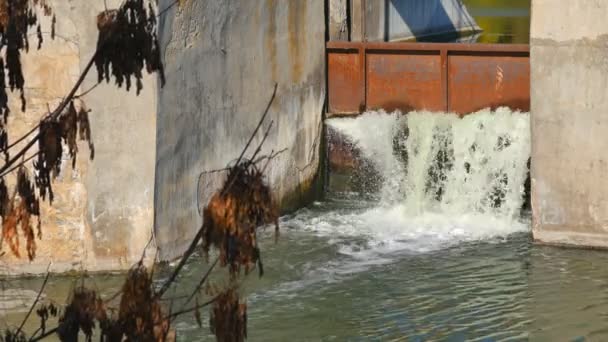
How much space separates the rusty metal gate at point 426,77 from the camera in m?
14.2

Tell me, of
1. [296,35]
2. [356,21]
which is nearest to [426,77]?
[296,35]

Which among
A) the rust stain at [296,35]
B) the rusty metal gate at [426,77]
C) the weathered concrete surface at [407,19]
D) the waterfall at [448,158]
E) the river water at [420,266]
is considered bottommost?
the river water at [420,266]

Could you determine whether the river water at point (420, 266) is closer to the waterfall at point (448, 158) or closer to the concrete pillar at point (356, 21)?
the waterfall at point (448, 158)

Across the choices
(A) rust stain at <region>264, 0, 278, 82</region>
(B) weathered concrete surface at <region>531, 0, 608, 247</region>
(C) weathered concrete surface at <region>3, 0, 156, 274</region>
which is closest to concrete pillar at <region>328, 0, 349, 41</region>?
(A) rust stain at <region>264, 0, 278, 82</region>

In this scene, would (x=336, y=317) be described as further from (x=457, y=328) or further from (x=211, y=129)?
(x=211, y=129)

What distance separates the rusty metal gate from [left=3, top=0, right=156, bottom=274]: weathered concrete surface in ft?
15.6

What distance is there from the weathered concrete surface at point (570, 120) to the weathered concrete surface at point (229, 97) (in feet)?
10.1

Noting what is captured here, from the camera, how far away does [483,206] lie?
13711mm

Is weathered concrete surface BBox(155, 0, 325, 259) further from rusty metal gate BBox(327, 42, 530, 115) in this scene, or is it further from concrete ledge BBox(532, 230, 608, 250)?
concrete ledge BBox(532, 230, 608, 250)

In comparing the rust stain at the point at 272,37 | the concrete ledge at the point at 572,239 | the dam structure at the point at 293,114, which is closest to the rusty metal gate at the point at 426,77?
the dam structure at the point at 293,114

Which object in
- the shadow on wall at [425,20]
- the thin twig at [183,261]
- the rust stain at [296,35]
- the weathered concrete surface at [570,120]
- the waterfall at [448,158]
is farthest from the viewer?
the shadow on wall at [425,20]

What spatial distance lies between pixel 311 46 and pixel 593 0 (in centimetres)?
429

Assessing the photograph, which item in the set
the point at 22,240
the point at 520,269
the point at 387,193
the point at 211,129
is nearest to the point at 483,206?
the point at 387,193

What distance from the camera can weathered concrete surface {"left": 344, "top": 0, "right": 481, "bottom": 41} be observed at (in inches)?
687
